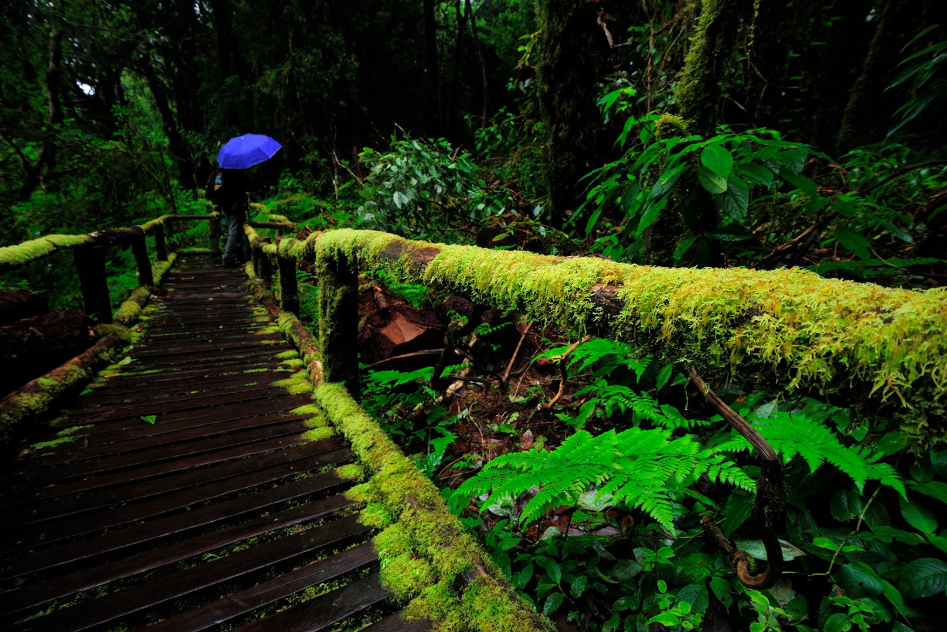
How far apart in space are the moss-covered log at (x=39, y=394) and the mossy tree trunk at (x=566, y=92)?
18.1ft

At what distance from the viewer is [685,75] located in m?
2.82

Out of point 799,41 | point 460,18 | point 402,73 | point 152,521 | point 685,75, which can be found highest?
point 460,18

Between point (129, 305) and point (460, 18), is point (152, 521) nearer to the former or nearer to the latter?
point (129, 305)

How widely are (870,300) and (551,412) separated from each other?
113 inches

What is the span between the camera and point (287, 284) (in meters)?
4.61

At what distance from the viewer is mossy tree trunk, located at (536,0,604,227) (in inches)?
203

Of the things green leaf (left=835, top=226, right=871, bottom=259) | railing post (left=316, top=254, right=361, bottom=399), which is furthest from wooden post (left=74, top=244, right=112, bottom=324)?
green leaf (left=835, top=226, right=871, bottom=259)

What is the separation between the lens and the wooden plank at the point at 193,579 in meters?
1.33

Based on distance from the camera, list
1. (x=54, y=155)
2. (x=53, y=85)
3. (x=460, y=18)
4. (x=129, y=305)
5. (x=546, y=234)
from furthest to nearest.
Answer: (x=460, y=18) → (x=53, y=85) → (x=54, y=155) → (x=546, y=234) → (x=129, y=305)

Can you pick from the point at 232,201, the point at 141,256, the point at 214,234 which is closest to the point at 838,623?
the point at 141,256

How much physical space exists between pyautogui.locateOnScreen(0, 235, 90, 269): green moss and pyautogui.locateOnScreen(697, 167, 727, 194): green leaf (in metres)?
4.99

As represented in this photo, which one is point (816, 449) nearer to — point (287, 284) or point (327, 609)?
point (327, 609)

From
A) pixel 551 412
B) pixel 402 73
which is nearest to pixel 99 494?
pixel 551 412

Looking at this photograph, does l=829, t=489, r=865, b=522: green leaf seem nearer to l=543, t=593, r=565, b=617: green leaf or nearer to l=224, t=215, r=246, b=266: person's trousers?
l=543, t=593, r=565, b=617: green leaf
